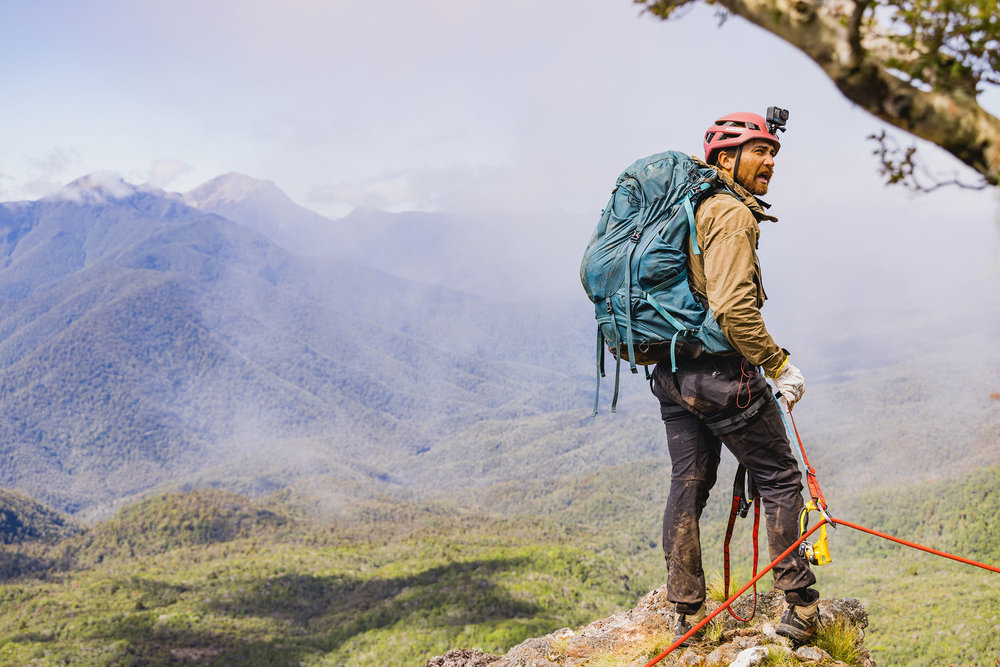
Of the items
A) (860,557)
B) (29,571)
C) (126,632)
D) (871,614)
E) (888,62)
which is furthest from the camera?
(29,571)

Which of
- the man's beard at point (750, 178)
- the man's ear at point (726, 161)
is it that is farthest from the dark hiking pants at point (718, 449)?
the man's ear at point (726, 161)

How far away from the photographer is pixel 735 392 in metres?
4.83

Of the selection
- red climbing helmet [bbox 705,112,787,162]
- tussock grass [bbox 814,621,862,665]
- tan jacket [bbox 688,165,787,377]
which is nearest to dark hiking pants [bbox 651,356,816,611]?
tan jacket [bbox 688,165,787,377]

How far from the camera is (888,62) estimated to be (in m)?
3.16

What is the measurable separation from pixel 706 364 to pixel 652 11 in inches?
90.6

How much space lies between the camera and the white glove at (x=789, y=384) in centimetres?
474

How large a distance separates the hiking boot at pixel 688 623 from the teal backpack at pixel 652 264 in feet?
6.91

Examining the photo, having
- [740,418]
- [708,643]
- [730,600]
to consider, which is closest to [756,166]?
[740,418]

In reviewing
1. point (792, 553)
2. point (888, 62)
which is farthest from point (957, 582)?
point (888, 62)

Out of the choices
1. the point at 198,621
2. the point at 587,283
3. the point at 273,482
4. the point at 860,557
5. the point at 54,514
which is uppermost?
the point at 587,283

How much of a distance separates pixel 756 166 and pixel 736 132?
0.28 metres

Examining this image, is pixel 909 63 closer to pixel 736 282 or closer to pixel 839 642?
pixel 736 282

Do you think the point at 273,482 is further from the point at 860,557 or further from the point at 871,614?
the point at 871,614

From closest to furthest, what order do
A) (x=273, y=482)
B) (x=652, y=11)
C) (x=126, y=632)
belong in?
(x=652, y=11) → (x=126, y=632) → (x=273, y=482)
